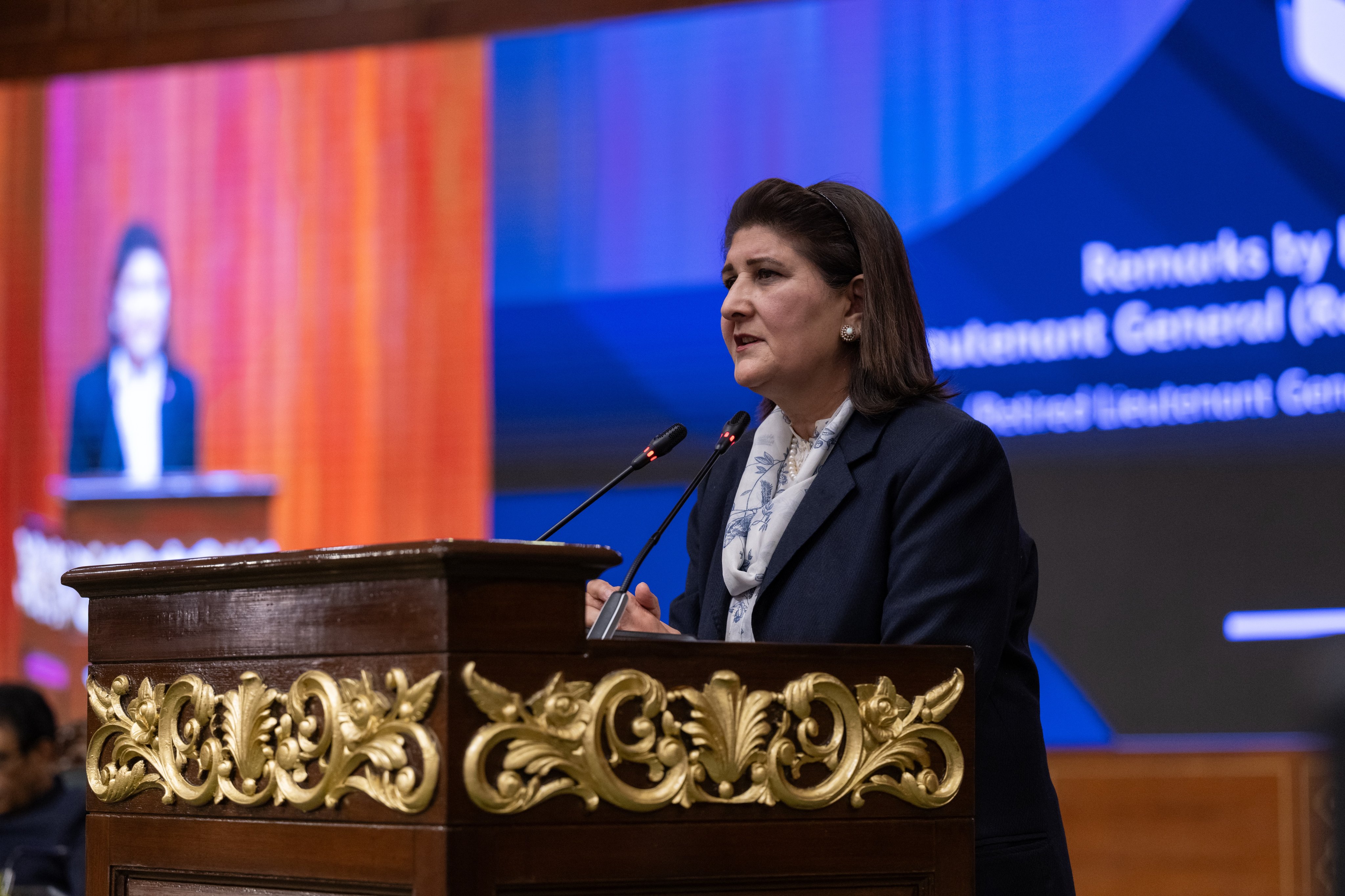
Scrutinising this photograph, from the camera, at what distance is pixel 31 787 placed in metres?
3.92

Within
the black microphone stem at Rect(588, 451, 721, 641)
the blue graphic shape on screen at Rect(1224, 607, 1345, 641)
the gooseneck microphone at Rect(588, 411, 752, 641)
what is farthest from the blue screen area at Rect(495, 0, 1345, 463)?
the black microphone stem at Rect(588, 451, 721, 641)

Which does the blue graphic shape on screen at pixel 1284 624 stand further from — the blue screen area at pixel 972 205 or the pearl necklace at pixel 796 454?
the pearl necklace at pixel 796 454

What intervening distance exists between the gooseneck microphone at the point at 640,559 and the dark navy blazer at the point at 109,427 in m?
3.91

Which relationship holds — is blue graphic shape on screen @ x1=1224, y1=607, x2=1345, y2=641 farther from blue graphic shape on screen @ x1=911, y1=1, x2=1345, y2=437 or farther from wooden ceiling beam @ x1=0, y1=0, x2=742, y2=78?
wooden ceiling beam @ x1=0, y1=0, x2=742, y2=78

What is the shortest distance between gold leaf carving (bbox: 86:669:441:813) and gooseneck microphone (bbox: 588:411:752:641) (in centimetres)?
19

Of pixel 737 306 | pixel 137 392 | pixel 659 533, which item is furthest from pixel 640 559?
pixel 137 392

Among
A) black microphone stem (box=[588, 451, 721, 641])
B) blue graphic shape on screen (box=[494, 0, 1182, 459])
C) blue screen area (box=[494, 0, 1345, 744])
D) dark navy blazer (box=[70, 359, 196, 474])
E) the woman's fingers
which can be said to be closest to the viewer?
black microphone stem (box=[588, 451, 721, 641])

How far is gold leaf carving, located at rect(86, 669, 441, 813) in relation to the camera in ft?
4.10

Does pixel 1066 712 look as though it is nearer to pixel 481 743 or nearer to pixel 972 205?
pixel 972 205

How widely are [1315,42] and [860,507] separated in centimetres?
311

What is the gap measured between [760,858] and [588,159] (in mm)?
4035

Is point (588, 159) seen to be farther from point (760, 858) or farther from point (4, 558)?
point (760, 858)

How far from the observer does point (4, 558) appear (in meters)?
5.73

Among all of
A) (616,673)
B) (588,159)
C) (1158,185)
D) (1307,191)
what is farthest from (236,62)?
(616,673)
